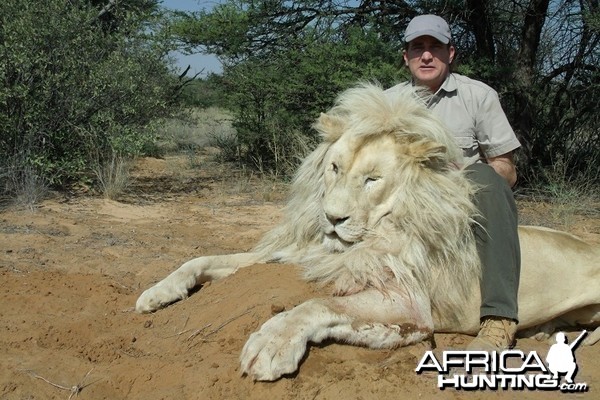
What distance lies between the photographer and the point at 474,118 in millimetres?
3949

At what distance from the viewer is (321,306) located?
2.82m

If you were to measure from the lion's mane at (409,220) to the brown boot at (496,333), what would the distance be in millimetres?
146

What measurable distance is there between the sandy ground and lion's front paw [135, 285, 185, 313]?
6 centimetres

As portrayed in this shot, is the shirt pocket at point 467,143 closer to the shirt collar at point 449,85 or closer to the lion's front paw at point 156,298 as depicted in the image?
the shirt collar at point 449,85

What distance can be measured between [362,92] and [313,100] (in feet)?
23.5

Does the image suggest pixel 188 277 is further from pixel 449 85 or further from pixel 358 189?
pixel 449 85

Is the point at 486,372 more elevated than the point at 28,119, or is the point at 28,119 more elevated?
the point at 28,119

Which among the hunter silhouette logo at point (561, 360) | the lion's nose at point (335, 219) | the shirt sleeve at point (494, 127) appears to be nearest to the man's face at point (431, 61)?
the shirt sleeve at point (494, 127)

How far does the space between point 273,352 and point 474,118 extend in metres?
2.10

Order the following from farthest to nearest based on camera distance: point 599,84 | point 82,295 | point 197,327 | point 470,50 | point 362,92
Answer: point 470,50, point 599,84, point 82,295, point 362,92, point 197,327

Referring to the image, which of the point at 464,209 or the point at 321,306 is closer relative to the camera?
the point at 321,306

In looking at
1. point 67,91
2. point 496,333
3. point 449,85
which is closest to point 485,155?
point 449,85

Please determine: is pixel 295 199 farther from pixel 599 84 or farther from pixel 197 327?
pixel 599 84

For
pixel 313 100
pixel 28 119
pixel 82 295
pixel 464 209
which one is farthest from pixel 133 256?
pixel 313 100
